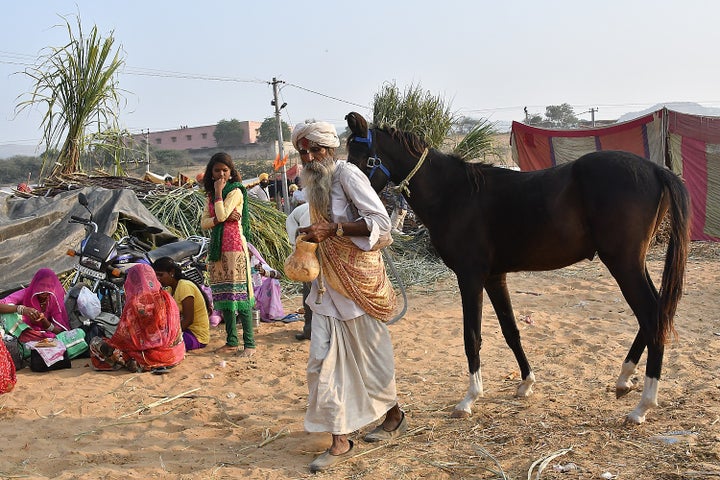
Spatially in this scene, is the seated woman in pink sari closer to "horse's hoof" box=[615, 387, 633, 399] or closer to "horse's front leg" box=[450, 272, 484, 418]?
"horse's front leg" box=[450, 272, 484, 418]

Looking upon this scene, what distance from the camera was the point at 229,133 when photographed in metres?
55.4

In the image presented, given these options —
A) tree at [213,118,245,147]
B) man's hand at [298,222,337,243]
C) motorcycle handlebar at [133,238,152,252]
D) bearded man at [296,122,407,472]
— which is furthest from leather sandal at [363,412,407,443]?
tree at [213,118,245,147]

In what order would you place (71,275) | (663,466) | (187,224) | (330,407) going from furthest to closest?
(187,224)
(71,275)
(330,407)
(663,466)

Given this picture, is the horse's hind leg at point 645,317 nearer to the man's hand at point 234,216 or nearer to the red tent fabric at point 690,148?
the man's hand at point 234,216

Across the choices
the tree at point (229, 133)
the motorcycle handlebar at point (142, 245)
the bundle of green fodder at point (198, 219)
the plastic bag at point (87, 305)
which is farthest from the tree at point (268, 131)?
the plastic bag at point (87, 305)

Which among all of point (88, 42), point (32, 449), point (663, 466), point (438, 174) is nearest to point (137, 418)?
point (32, 449)

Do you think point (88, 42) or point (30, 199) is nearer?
point (30, 199)

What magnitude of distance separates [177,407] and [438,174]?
245cm

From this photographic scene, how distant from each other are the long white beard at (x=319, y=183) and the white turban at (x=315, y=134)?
10 centimetres

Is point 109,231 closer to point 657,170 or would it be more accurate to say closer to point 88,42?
point 88,42

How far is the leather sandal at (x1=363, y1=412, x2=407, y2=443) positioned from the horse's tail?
1595 mm

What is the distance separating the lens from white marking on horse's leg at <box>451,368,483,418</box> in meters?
4.00

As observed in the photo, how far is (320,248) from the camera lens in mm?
3406

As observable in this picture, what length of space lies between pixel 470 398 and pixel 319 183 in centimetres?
178
